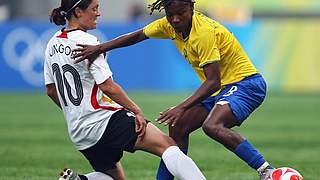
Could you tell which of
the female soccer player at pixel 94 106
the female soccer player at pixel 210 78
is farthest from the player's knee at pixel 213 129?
the female soccer player at pixel 94 106

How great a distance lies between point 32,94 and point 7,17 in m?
6.84

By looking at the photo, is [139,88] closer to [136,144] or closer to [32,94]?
[32,94]

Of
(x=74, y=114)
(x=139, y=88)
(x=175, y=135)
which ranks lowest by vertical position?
(x=139, y=88)

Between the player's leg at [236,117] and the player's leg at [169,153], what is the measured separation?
0.92m

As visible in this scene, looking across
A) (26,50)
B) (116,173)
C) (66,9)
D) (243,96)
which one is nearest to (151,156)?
(243,96)

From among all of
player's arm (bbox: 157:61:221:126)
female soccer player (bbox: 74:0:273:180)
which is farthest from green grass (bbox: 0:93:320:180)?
player's arm (bbox: 157:61:221:126)

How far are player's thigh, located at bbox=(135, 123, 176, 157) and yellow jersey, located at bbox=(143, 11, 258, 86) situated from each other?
2.98 ft

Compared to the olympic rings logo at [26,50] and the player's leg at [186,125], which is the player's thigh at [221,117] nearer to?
the player's leg at [186,125]

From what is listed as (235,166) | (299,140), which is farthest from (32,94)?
(235,166)

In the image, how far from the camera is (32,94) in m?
29.2

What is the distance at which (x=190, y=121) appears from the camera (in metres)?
10.2

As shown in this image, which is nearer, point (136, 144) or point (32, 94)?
point (136, 144)

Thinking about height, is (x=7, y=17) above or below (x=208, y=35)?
below

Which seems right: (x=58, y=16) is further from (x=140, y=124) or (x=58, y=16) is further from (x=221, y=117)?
(x=221, y=117)
